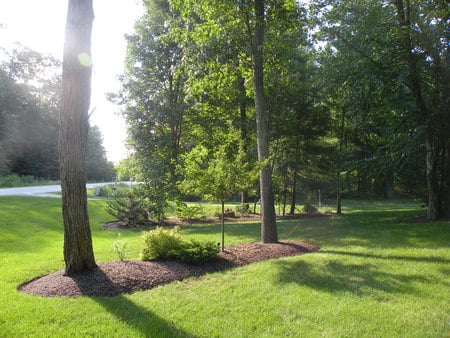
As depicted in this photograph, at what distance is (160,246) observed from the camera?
259 inches

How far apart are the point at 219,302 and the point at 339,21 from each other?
11.2 meters

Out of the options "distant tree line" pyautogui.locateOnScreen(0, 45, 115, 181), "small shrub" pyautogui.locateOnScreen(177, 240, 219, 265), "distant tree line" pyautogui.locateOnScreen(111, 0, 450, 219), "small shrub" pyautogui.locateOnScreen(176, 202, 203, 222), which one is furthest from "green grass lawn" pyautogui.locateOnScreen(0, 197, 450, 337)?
"distant tree line" pyautogui.locateOnScreen(0, 45, 115, 181)

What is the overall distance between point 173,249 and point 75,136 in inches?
110

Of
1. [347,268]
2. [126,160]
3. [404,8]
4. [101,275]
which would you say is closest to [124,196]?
[126,160]

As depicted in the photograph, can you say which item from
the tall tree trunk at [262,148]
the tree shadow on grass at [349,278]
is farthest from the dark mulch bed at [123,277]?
the tall tree trunk at [262,148]

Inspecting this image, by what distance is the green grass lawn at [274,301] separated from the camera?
3783mm

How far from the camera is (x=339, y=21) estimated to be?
1202 cm

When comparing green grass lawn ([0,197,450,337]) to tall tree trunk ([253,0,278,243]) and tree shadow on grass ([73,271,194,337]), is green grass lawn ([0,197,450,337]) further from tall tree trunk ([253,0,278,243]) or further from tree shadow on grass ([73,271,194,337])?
tall tree trunk ([253,0,278,243])

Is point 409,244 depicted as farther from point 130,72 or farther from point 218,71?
point 130,72

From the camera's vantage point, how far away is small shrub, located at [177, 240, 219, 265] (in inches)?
250

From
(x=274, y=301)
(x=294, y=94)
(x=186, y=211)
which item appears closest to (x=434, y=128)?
(x=294, y=94)

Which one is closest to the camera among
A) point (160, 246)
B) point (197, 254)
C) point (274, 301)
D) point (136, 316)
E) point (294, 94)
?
point (136, 316)

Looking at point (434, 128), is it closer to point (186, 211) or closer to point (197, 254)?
point (186, 211)

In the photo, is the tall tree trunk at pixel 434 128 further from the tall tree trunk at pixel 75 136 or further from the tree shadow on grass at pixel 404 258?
the tall tree trunk at pixel 75 136
